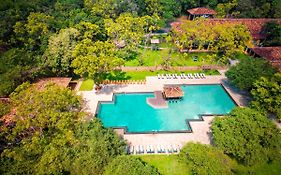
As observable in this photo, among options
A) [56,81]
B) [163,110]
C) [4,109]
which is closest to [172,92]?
[163,110]

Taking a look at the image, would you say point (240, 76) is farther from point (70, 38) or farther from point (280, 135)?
point (70, 38)

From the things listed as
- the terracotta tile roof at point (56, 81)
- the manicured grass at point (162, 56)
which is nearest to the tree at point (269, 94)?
the manicured grass at point (162, 56)

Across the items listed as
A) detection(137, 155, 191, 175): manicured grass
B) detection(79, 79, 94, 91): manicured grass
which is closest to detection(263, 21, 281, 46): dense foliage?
detection(137, 155, 191, 175): manicured grass

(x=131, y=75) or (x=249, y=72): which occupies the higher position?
(x=249, y=72)

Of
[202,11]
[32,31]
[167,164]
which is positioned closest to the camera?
[167,164]

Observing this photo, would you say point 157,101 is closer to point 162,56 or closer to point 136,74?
point 136,74

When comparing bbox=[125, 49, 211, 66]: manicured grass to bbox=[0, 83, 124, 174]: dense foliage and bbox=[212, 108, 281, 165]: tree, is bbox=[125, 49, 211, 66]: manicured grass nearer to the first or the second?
bbox=[212, 108, 281, 165]: tree

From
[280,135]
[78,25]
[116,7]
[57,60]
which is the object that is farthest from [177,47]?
[280,135]
